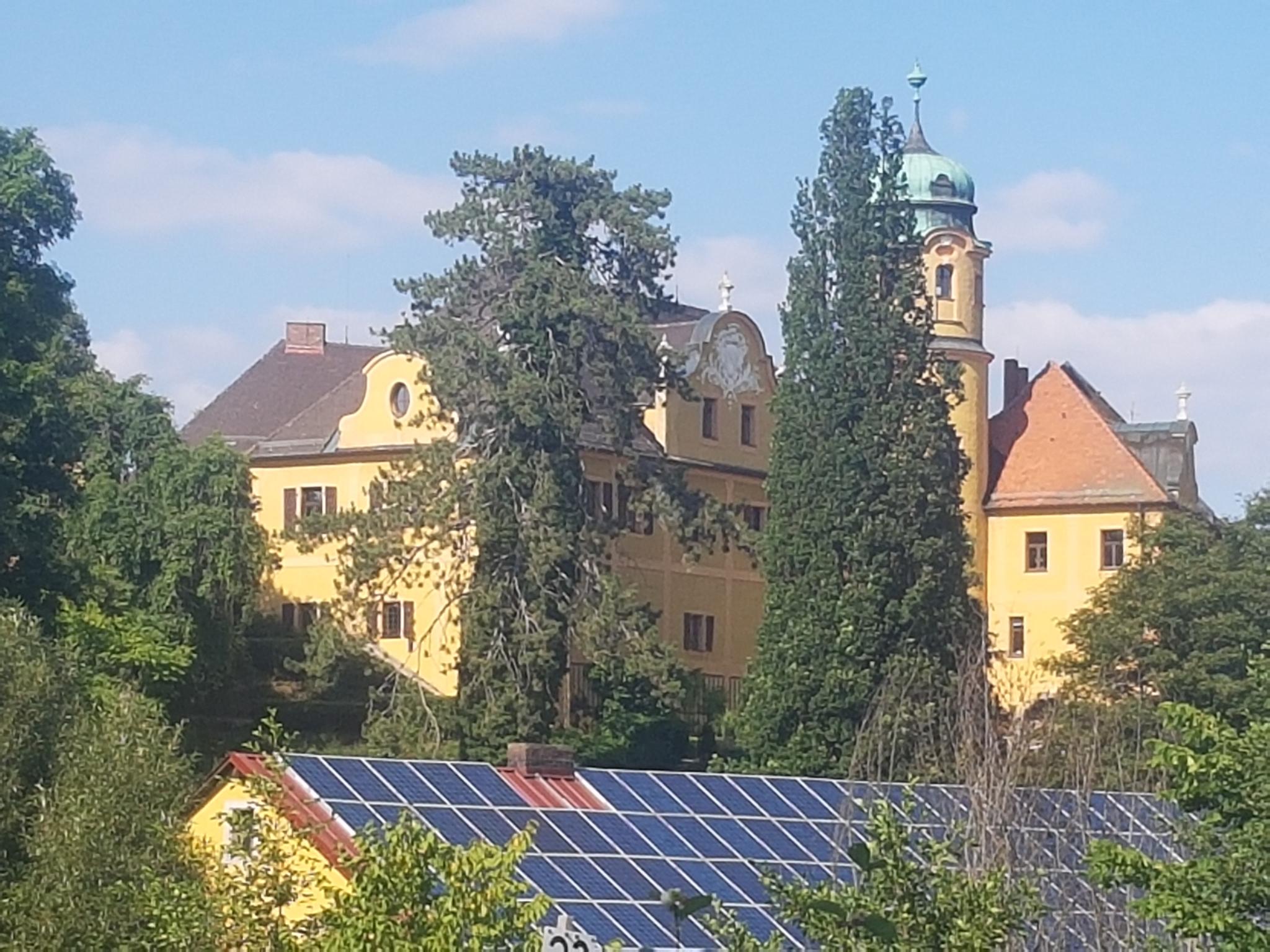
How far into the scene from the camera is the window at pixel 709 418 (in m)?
74.9

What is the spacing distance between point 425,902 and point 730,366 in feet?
178

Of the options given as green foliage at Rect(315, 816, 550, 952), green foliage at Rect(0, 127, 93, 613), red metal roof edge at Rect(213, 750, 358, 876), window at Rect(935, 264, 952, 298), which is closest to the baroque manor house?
window at Rect(935, 264, 952, 298)

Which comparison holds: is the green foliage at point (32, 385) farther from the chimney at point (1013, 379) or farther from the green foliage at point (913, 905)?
the chimney at point (1013, 379)

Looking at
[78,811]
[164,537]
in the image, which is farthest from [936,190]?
[78,811]

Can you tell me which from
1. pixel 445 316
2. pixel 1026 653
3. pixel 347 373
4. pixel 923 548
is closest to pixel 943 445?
pixel 923 548

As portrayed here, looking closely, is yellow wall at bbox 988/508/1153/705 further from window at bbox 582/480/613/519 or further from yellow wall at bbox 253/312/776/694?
window at bbox 582/480/613/519

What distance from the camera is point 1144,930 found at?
111 ft

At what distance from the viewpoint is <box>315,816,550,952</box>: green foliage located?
21.2 m

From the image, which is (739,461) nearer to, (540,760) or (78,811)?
(540,760)

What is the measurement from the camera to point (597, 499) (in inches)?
2628

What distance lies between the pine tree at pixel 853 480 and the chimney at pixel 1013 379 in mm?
21094

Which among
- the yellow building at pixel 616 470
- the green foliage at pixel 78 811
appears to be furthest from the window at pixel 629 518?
the green foliage at pixel 78 811

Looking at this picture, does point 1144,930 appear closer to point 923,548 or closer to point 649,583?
point 923,548

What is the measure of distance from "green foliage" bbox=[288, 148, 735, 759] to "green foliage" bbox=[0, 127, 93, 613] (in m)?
8.91
